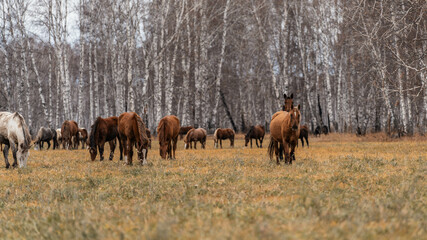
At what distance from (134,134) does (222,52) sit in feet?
76.2

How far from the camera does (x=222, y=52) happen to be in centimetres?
3491

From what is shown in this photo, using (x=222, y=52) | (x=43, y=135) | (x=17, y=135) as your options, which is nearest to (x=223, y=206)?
(x=17, y=135)

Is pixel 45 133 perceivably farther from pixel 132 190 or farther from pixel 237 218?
pixel 237 218

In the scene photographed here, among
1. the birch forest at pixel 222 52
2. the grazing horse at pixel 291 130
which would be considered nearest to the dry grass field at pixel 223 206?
the grazing horse at pixel 291 130

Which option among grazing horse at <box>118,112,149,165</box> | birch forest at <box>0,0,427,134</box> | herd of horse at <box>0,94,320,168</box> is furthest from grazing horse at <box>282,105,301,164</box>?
birch forest at <box>0,0,427,134</box>

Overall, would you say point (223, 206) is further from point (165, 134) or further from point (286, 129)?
point (165, 134)

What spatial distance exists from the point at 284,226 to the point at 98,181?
19.5 ft

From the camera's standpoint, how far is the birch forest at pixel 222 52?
81.5ft

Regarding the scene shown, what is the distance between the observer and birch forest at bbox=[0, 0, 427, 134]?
81.5ft

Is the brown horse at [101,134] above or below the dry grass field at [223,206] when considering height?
above

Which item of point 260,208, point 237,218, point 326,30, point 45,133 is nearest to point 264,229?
point 237,218

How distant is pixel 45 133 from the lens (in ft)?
80.6

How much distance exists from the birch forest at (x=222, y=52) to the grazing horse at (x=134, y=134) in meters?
9.97

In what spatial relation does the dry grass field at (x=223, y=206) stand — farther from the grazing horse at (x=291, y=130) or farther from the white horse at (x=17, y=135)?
→ the white horse at (x=17, y=135)
